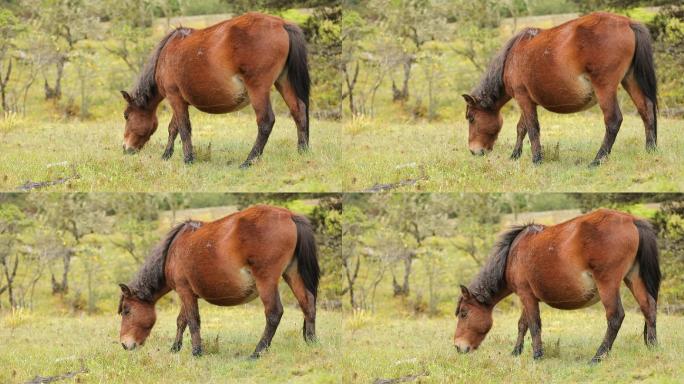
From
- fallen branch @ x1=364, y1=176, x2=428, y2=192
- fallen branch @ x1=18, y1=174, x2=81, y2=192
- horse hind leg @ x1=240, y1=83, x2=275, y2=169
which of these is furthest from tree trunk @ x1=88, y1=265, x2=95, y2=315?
fallen branch @ x1=364, y1=176, x2=428, y2=192

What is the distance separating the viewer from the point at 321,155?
547 inches

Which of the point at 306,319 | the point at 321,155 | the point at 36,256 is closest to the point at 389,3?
the point at 321,155

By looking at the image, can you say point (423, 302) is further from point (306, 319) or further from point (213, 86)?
point (213, 86)

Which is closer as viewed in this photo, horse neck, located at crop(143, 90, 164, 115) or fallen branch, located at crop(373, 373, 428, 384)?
fallen branch, located at crop(373, 373, 428, 384)

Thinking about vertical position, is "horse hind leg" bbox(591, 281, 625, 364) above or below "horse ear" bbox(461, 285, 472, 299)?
above

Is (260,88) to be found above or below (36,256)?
above

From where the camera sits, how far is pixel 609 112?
12562mm

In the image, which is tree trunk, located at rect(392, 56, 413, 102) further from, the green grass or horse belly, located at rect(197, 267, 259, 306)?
horse belly, located at rect(197, 267, 259, 306)

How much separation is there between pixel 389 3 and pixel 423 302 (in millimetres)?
4561

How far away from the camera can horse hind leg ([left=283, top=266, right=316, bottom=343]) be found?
41.0ft

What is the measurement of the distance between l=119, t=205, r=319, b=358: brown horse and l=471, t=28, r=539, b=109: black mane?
3305mm

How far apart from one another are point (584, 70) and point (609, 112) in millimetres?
611

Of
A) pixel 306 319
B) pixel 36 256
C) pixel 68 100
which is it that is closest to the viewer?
pixel 306 319

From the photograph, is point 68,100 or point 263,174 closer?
point 263,174
